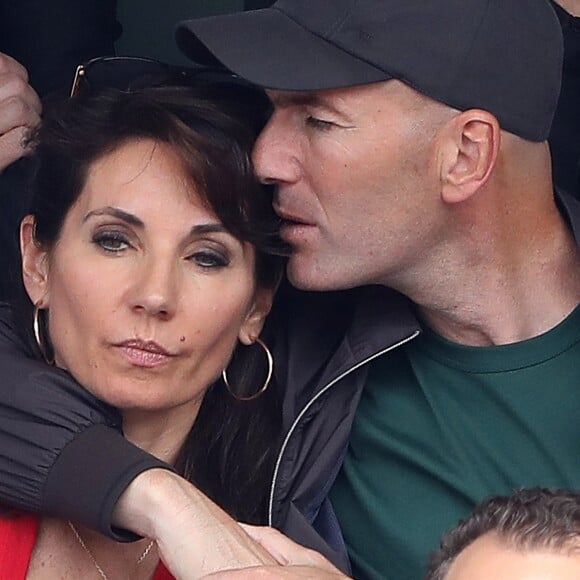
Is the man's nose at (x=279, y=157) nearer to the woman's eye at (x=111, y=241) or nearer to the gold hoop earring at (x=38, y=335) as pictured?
the woman's eye at (x=111, y=241)

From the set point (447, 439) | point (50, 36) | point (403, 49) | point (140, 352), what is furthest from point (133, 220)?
point (50, 36)

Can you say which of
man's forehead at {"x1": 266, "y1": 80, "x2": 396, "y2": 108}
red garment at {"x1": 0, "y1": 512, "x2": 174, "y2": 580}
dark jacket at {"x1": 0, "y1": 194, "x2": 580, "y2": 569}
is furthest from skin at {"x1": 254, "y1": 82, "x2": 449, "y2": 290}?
red garment at {"x1": 0, "y1": 512, "x2": 174, "y2": 580}

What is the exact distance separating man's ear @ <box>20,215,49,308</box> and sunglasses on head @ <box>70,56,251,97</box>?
19 centimetres

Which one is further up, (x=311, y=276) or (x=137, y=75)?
(x=137, y=75)

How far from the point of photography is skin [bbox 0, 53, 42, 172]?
1.94 m

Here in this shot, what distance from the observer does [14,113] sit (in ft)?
6.38

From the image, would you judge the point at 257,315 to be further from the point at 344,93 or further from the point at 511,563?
the point at 511,563

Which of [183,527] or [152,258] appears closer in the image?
[183,527]

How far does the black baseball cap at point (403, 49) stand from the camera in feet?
5.52

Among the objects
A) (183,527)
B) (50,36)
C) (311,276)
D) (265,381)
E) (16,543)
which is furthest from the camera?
(50,36)

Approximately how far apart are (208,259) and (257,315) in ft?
0.42

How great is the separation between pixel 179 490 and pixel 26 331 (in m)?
0.35

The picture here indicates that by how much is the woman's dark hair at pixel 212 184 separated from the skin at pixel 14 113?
11 cm

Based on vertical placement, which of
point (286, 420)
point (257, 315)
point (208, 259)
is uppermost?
point (208, 259)
